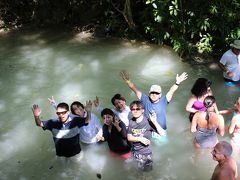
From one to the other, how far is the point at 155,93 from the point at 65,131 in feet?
5.20

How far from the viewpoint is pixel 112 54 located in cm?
1067

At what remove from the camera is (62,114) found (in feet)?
20.0

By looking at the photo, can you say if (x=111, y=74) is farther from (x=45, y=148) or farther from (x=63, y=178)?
(x=63, y=178)

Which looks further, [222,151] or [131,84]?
[131,84]

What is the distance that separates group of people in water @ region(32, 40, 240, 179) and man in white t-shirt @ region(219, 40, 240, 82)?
6.24 ft

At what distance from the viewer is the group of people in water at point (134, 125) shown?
6.03m

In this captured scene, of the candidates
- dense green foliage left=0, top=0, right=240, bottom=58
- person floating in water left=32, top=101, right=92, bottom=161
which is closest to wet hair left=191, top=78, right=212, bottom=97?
person floating in water left=32, top=101, right=92, bottom=161

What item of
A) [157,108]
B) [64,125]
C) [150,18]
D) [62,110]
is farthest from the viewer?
[150,18]

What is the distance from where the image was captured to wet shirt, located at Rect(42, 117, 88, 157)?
6242mm

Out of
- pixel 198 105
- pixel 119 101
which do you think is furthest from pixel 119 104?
pixel 198 105

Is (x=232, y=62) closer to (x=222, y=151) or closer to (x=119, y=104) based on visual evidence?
(x=119, y=104)

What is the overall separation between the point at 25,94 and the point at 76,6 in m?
4.14

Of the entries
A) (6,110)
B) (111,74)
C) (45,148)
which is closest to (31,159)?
(45,148)

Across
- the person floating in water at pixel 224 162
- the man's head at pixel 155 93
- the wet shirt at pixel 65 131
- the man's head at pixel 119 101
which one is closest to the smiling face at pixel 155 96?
the man's head at pixel 155 93
